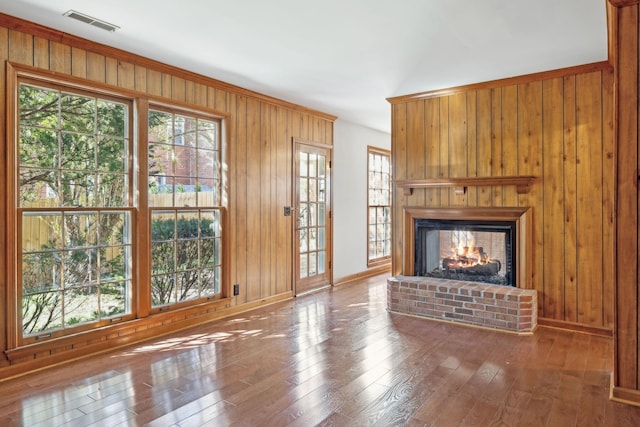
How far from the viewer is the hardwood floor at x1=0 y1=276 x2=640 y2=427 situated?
7.98 feet

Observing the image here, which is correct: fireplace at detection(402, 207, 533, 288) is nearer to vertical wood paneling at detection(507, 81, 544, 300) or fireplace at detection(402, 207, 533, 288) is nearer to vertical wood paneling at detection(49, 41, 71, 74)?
vertical wood paneling at detection(507, 81, 544, 300)

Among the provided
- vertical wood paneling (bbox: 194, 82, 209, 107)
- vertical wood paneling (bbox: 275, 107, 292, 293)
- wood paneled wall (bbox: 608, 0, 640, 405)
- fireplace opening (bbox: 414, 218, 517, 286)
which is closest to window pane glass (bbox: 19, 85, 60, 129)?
vertical wood paneling (bbox: 194, 82, 209, 107)

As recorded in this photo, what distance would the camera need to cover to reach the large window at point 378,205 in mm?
7301

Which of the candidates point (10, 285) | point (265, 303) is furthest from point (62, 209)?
point (265, 303)

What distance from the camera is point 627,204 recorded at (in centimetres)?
260

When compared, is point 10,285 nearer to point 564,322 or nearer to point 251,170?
point 251,170

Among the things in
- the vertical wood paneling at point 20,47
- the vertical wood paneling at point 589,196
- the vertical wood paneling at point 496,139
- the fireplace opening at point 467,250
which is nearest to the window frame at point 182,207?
the vertical wood paneling at point 20,47

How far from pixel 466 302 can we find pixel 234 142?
Result: 3062 mm

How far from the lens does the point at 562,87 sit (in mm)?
4137

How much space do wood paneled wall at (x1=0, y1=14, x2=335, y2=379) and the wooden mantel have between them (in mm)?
1584

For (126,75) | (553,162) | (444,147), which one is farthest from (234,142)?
(553,162)

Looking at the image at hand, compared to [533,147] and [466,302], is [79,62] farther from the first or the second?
[533,147]

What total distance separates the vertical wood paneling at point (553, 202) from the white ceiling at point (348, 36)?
1.16ft

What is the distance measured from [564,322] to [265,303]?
328 cm
